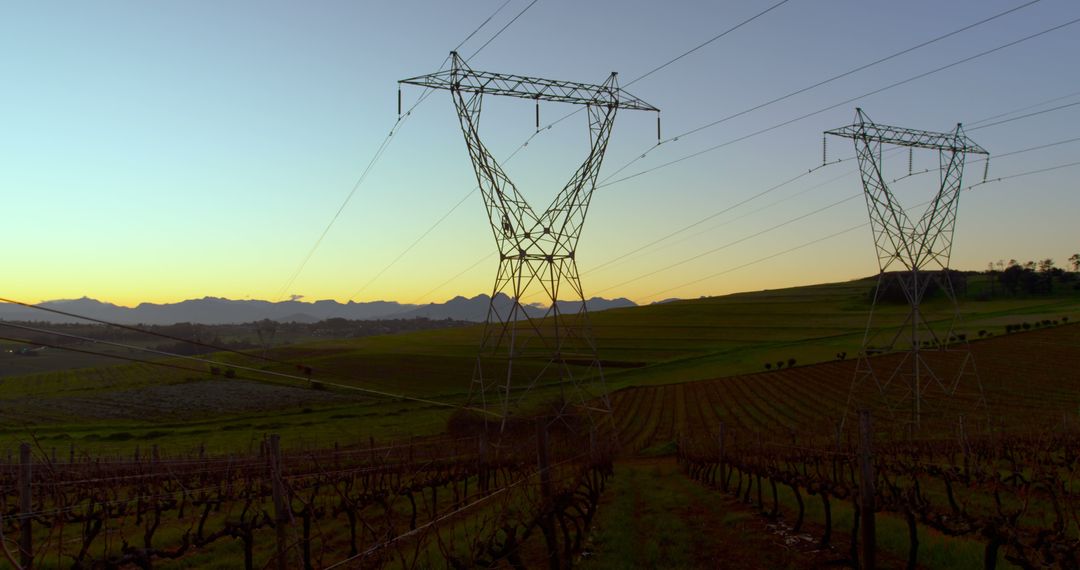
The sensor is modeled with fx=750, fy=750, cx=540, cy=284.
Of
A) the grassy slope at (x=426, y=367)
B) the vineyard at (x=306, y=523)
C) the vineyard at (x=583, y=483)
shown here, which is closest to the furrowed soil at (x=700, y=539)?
the vineyard at (x=583, y=483)

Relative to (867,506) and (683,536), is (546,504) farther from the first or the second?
(867,506)

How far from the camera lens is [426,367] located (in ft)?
305

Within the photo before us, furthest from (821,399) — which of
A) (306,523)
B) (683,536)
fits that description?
(306,523)

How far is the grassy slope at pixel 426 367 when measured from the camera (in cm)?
5647

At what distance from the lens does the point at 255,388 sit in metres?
77.8

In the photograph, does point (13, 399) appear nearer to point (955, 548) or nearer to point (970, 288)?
point (955, 548)

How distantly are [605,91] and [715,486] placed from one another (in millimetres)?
15244

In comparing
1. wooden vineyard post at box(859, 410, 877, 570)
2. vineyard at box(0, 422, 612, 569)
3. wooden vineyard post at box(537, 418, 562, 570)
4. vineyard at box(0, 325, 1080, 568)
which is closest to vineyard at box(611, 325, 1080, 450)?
vineyard at box(0, 325, 1080, 568)

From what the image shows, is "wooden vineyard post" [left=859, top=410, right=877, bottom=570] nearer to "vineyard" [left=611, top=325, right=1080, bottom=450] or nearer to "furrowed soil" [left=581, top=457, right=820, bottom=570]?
"furrowed soil" [left=581, top=457, right=820, bottom=570]

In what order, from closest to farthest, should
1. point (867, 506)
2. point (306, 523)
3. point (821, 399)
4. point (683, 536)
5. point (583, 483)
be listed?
point (867, 506) → point (306, 523) → point (683, 536) → point (583, 483) → point (821, 399)

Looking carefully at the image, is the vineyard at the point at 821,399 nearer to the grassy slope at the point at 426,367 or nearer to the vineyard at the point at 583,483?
the vineyard at the point at 583,483

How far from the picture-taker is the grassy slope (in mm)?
56469

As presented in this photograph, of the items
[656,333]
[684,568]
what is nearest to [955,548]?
[684,568]

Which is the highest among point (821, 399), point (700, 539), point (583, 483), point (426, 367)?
point (583, 483)
